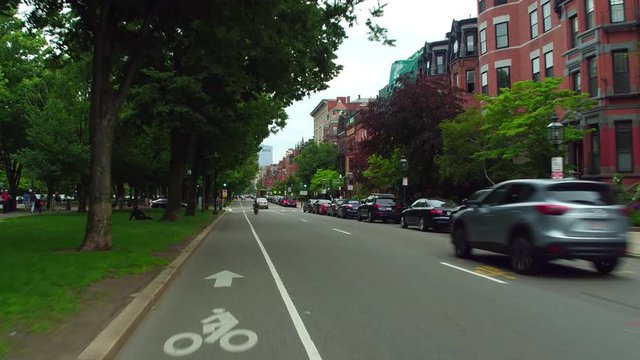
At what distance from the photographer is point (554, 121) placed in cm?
1931

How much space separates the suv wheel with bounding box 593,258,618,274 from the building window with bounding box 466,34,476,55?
119ft

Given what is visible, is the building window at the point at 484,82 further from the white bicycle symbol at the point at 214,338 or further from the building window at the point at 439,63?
the white bicycle symbol at the point at 214,338

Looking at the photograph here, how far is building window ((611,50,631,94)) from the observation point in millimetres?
27984

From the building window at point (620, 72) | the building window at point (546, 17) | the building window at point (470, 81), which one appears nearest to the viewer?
the building window at point (620, 72)

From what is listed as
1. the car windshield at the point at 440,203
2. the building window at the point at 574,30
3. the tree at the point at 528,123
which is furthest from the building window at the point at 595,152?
the car windshield at the point at 440,203

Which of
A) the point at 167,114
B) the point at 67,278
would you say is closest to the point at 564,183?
the point at 67,278

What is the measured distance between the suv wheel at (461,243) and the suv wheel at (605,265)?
2.96 meters

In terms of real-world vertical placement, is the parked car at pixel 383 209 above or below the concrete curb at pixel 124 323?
above

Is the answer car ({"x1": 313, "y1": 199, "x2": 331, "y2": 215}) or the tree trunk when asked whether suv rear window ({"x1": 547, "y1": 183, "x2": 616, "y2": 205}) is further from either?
car ({"x1": 313, "y1": 199, "x2": 331, "y2": 215})

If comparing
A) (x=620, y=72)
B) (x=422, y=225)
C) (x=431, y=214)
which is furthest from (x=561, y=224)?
(x=620, y=72)

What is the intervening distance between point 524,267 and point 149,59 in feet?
57.2

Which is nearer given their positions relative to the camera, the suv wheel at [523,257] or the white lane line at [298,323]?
the white lane line at [298,323]

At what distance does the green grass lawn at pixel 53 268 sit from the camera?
695 centimetres

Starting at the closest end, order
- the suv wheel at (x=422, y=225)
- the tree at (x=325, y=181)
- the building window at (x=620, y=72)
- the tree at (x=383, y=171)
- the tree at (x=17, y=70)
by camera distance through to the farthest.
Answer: the suv wheel at (x=422, y=225) < the building window at (x=620, y=72) < the tree at (x=17, y=70) < the tree at (x=383, y=171) < the tree at (x=325, y=181)
